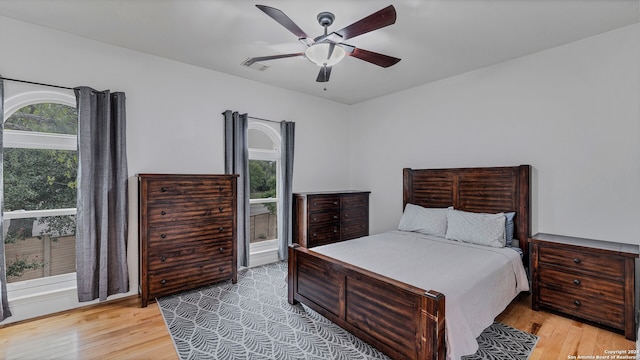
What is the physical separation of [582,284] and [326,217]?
9.67 feet

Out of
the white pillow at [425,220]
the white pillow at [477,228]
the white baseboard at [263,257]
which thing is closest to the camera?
the white pillow at [477,228]

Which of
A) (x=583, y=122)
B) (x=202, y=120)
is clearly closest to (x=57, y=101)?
(x=202, y=120)

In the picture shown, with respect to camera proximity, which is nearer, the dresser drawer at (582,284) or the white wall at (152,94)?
the dresser drawer at (582,284)

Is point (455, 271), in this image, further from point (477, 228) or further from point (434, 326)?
point (477, 228)

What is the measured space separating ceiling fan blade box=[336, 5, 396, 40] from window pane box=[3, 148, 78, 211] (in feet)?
9.85

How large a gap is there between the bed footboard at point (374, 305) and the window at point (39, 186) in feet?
8.05

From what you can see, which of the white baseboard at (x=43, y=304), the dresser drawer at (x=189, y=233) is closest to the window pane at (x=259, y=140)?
the dresser drawer at (x=189, y=233)

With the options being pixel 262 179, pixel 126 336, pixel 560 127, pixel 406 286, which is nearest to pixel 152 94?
pixel 262 179

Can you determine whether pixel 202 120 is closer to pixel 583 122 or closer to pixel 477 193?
pixel 477 193

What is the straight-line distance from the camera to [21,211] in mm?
2701

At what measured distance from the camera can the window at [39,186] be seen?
105 inches

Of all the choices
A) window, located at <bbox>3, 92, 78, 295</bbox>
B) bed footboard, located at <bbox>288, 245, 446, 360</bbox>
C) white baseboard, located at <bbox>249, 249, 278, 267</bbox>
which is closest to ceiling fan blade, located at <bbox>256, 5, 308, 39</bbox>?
bed footboard, located at <bbox>288, 245, 446, 360</bbox>

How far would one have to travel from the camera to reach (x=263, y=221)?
4402 mm

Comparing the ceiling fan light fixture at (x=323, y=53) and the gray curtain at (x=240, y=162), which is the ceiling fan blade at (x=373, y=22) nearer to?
the ceiling fan light fixture at (x=323, y=53)
